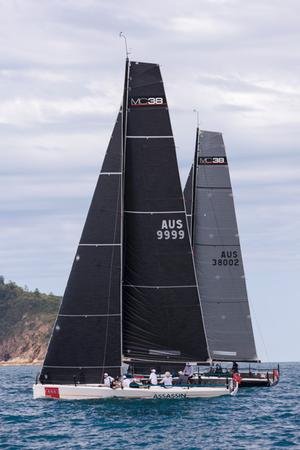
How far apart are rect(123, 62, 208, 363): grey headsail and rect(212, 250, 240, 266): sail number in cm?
1341

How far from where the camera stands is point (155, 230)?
53.0 m

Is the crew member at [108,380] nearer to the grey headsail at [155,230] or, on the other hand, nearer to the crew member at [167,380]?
the crew member at [167,380]

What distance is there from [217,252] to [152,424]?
22905mm

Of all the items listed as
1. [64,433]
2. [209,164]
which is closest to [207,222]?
[209,164]

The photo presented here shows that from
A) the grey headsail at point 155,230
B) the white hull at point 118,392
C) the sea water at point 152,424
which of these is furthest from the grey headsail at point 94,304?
→ the sea water at point 152,424

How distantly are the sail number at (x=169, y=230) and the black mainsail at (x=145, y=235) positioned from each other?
5 cm

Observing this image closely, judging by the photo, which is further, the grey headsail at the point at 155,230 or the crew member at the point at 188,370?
the crew member at the point at 188,370

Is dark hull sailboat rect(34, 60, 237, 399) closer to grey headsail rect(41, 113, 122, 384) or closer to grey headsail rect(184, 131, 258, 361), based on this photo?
grey headsail rect(41, 113, 122, 384)

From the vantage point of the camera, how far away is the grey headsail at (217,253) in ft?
217

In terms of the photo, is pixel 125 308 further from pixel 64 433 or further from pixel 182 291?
pixel 64 433

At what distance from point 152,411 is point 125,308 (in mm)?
5961

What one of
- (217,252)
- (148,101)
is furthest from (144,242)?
(217,252)

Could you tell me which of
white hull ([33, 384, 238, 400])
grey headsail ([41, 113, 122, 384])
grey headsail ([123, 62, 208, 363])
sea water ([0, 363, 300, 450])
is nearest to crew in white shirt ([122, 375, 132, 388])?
white hull ([33, 384, 238, 400])

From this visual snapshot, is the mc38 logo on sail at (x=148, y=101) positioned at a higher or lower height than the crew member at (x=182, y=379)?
higher
